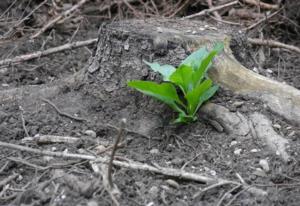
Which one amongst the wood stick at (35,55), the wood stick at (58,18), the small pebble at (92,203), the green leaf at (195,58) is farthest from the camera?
the wood stick at (58,18)

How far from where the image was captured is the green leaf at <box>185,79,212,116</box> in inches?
91.2

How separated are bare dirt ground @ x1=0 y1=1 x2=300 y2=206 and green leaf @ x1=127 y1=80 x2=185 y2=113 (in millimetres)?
119

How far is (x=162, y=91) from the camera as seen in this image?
235 cm

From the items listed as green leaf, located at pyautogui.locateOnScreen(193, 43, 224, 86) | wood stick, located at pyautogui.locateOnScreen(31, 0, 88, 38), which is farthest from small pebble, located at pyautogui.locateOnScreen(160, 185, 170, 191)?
wood stick, located at pyautogui.locateOnScreen(31, 0, 88, 38)

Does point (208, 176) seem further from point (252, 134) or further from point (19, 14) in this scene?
point (19, 14)

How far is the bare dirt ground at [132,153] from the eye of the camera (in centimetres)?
203

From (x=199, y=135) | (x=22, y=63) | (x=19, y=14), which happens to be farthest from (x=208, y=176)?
(x=19, y=14)

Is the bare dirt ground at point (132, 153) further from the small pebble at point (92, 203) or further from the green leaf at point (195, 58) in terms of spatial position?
the green leaf at point (195, 58)

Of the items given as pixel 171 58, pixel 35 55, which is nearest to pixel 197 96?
pixel 171 58

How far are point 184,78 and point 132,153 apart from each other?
14.5 inches

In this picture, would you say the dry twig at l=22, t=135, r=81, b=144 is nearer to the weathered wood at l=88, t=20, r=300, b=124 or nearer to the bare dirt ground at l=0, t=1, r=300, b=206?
the bare dirt ground at l=0, t=1, r=300, b=206

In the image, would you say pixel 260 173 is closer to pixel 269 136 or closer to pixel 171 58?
pixel 269 136

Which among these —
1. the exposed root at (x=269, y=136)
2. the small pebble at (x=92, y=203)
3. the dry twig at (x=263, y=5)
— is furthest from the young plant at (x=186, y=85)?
the dry twig at (x=263, y=5)

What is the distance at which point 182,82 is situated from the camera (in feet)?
7.74
